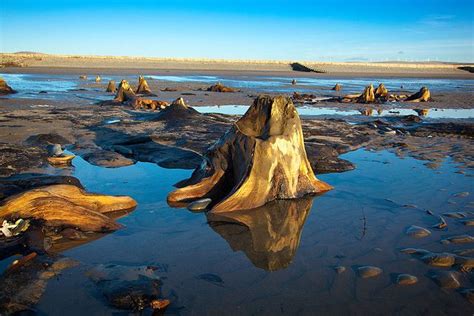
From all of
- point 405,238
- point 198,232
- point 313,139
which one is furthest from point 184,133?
point 405,238

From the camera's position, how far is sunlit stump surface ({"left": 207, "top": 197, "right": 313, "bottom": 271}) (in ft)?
11.9

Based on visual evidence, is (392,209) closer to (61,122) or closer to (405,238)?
(405,238)

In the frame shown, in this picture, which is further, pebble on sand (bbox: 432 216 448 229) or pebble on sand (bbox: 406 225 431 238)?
pebble on sand (bbox: 432 216 448 229)

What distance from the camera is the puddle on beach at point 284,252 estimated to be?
2879 millimetres

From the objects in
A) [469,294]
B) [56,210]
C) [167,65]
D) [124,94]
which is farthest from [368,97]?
[167,65]

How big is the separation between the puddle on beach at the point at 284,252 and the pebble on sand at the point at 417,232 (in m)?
0.07

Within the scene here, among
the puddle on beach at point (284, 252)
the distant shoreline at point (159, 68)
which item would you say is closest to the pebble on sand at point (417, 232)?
the puddle on beach at point (284, 252)

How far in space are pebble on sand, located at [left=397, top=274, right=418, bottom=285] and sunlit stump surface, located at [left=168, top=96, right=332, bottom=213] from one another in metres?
1.90

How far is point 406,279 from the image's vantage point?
3.22m

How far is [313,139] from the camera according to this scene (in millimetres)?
9062

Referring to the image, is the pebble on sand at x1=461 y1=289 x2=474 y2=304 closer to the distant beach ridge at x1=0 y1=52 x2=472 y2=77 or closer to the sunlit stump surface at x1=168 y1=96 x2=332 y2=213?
the sunlit stump surface at x1=168 y1=96 x2=332 y2=213

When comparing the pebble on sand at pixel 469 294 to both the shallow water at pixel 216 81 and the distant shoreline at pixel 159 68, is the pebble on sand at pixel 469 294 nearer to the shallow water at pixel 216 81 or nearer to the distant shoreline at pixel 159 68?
the shallow water at pixel 216 81

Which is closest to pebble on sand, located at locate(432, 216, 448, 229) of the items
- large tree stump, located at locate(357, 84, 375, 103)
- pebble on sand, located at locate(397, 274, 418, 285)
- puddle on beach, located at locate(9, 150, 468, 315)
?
puddle on beach, located at locate(9, 150, 468, 315)

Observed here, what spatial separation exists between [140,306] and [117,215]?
1.93 meters
